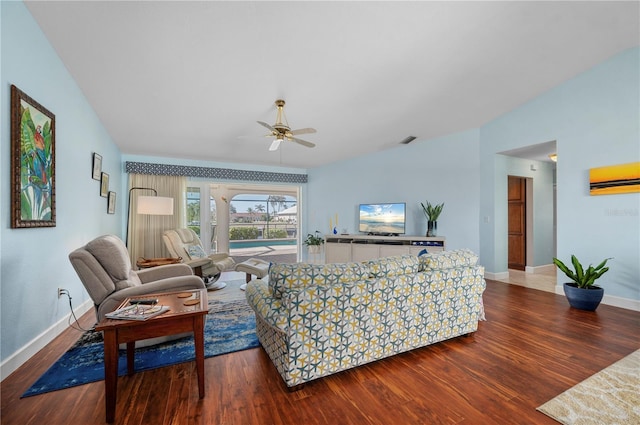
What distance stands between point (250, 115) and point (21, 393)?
3.57m

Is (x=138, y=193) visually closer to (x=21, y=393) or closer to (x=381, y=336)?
(x=21, y=393)

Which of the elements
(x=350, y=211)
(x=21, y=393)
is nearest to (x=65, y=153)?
(x=21, y=393)

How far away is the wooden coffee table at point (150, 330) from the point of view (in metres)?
1.45

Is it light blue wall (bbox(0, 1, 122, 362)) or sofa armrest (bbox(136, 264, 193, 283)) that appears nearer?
light blue wall (bbox(0, 1, 122, 362))

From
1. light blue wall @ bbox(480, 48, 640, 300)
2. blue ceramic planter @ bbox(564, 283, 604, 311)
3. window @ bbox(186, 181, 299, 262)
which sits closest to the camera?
blue ceramic planter @ bbox(564, 283, 604, 311)

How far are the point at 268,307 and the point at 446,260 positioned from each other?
1.53m

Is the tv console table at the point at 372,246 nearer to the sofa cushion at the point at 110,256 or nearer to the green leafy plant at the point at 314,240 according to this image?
the green leafy plant at the point at 314,240

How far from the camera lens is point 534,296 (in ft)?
12.3

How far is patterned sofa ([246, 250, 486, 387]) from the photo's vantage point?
1.72m

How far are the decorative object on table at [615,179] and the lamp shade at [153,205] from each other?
19.4 ft

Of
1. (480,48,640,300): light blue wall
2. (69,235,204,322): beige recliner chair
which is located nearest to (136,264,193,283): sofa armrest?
(69,235,204,322): beige recliner chair

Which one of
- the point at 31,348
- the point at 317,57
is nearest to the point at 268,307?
the point at 31,348

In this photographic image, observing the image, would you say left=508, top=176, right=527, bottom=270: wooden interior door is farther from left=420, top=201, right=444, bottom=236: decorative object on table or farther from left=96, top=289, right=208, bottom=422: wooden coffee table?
left=96, top=289, right=208, bottom=422: wooden coffee table

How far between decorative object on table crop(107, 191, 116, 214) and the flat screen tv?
462cm
